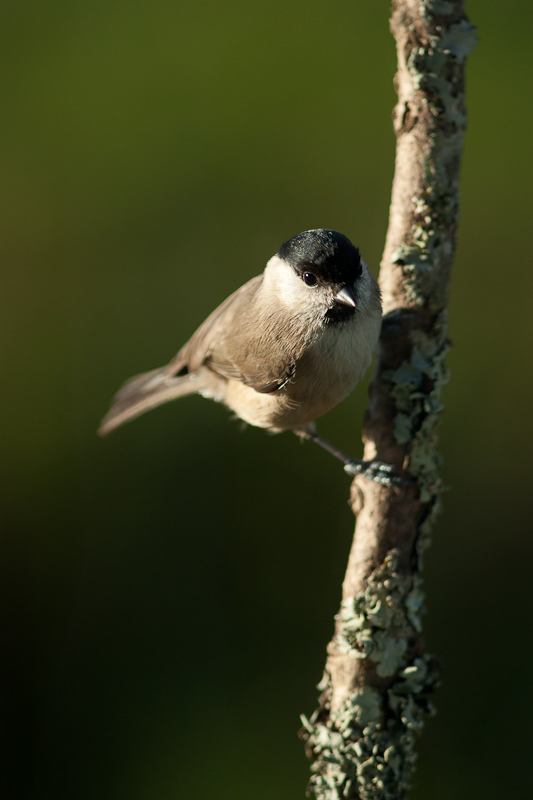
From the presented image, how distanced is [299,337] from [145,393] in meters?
0.53

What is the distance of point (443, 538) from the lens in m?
1.56

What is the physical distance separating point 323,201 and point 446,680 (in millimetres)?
1151

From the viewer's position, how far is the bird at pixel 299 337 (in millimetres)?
1156

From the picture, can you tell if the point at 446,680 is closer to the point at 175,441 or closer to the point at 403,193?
the point at 175,441

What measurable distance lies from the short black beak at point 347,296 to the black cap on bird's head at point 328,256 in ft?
0.04

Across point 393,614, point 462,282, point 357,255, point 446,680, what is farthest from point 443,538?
point 357,255

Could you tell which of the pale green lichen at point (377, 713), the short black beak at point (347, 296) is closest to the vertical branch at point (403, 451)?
the pale green lichen at point (377, 713)

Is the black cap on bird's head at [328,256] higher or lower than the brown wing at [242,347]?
higher

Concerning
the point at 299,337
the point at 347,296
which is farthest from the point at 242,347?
the point at 347,296

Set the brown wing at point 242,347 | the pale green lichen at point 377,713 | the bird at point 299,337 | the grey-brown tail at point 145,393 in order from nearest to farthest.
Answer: the pale green lichen at point 377,713, the bird at point 299,337, the brown wing at point 242,347, the grey-brown tail at point 145,393

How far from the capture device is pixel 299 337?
125cm

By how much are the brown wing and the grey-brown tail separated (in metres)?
0.03

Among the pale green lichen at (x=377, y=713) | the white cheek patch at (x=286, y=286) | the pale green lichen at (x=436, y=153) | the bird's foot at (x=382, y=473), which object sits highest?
the pale green lichen at (x=436, y=153)

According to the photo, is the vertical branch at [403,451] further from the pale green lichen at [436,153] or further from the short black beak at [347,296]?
the short black beak at [347,296]
